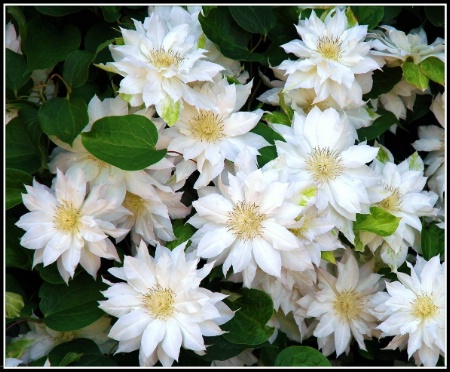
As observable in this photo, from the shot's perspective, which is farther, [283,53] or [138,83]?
[283,53]

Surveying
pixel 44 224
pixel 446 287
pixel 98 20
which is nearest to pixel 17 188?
pixel 44 224

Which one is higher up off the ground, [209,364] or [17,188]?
[17,188]

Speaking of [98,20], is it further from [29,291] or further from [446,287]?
[446,287]

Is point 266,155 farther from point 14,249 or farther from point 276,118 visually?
point 14,249

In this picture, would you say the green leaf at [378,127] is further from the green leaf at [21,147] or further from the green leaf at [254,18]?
the green leaf at [21,147]


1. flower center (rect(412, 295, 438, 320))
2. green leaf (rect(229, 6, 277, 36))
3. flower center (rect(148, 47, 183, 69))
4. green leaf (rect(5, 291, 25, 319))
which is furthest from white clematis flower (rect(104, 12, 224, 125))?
flower center (rect(412, 295, 438, 320))

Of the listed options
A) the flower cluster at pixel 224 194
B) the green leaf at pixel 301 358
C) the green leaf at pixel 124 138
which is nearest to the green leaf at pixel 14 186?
the flower cluster at pixel 224 194

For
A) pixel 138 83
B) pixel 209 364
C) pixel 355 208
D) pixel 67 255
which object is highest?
pixel 138 83
